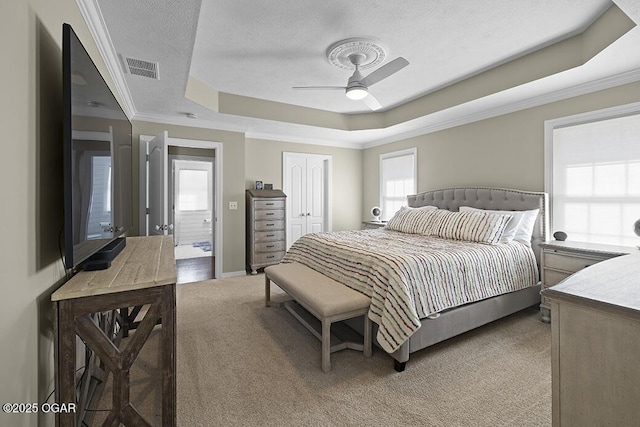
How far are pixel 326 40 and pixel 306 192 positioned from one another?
3330 mm

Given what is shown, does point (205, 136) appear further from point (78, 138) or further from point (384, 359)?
point (384, 359)

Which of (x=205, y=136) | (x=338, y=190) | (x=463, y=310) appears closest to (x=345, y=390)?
(x=463, y=310)

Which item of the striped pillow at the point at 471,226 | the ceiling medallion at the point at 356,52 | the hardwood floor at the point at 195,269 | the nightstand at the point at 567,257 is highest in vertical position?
the ceiling medallion at the point at 356,52

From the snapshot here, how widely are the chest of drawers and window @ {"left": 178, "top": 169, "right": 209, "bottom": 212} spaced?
11.0 feet

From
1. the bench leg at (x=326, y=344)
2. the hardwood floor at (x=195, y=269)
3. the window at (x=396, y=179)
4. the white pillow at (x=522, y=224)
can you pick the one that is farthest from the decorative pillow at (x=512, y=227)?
the hardwood floor at (x=195, y=269)

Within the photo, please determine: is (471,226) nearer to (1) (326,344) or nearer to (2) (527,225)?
(2) (527,225)

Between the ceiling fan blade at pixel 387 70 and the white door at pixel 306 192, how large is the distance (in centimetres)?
296

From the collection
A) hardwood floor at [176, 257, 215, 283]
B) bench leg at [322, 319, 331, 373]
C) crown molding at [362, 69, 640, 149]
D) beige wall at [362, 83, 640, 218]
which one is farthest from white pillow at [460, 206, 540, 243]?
hardwood floor at [176, 257, 215, 283]

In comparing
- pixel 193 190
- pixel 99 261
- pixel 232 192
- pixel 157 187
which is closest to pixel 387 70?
pixel 99 261

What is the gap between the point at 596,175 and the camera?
10.0 feet

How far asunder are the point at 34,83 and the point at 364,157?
5.69 m

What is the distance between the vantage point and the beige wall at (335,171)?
17.3 feet

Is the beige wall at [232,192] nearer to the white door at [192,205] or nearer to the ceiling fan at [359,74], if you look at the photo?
the ceiling fan at [359,74]

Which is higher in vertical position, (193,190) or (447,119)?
(447,119)
